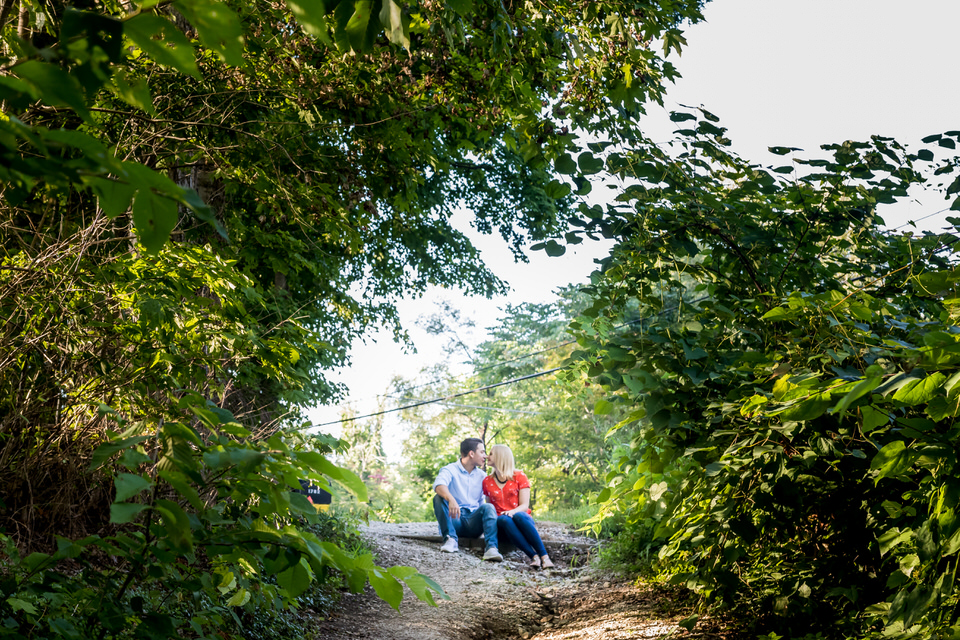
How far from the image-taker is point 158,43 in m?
0.73

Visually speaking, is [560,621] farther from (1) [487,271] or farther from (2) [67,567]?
(1) [487,271]

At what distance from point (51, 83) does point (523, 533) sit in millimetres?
6855

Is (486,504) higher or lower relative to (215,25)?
lower

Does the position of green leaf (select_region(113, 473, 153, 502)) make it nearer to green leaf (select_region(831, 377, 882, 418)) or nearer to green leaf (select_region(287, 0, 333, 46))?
green leaf (select_region(287, 0, 333, 46))

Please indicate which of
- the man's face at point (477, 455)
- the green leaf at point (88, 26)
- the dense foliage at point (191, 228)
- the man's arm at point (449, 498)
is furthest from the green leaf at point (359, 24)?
the man's face at point (477, 455)

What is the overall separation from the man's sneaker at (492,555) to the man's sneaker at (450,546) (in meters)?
0.42

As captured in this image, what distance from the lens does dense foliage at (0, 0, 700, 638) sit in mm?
738

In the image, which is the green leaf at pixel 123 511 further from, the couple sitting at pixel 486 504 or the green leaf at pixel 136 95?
the couple sitting at pixel 486 504

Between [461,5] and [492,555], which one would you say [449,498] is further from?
[461,5]

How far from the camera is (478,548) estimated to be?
296 inches

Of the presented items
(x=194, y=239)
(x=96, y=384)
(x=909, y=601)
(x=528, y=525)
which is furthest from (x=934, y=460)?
(x=528, y=525)

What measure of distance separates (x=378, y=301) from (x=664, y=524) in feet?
23.4

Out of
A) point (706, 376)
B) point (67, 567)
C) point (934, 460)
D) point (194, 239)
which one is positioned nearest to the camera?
point (934, 460)

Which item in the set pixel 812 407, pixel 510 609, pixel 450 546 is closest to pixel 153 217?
pixel 812 407
